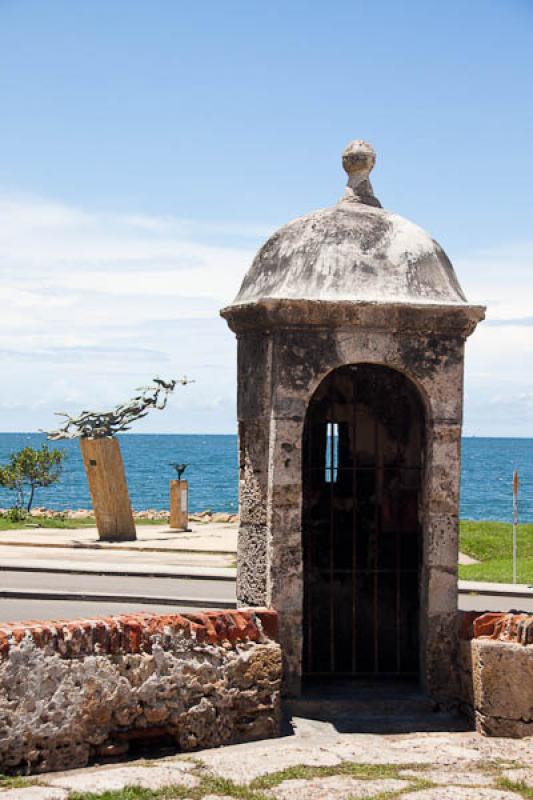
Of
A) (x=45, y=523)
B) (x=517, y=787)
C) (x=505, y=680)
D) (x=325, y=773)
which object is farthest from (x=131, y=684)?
(x=45, y=523)

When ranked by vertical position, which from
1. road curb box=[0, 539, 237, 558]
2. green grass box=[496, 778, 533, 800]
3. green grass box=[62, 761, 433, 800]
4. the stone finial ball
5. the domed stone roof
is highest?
the stone finial ball

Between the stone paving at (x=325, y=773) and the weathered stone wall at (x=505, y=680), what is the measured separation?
13cm

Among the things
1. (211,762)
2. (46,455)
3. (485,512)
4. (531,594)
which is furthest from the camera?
(485,512)

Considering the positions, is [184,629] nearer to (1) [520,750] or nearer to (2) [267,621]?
(2) [267,621]

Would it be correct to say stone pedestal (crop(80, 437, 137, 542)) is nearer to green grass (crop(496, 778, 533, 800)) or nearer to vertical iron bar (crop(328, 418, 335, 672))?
vertical iron bar (crop(328, 418, 335, 672))

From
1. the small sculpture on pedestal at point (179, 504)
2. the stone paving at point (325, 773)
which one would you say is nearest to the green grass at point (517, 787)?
the stone paving at point (325, 773)

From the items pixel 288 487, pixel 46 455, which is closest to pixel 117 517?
pixel 46 455

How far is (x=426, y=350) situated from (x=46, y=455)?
2664 centimetres

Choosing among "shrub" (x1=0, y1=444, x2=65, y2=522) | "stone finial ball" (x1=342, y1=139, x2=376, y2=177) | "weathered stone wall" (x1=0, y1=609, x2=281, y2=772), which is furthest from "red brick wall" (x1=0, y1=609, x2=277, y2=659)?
"shrub" (x1=0, y1=444, x2=65, y2=522)

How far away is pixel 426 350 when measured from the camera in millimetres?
8289

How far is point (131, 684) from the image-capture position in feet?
23.3

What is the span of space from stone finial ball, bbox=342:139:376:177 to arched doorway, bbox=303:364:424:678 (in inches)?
62.5

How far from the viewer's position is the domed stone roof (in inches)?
327

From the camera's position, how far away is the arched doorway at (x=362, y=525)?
9.43 meters
